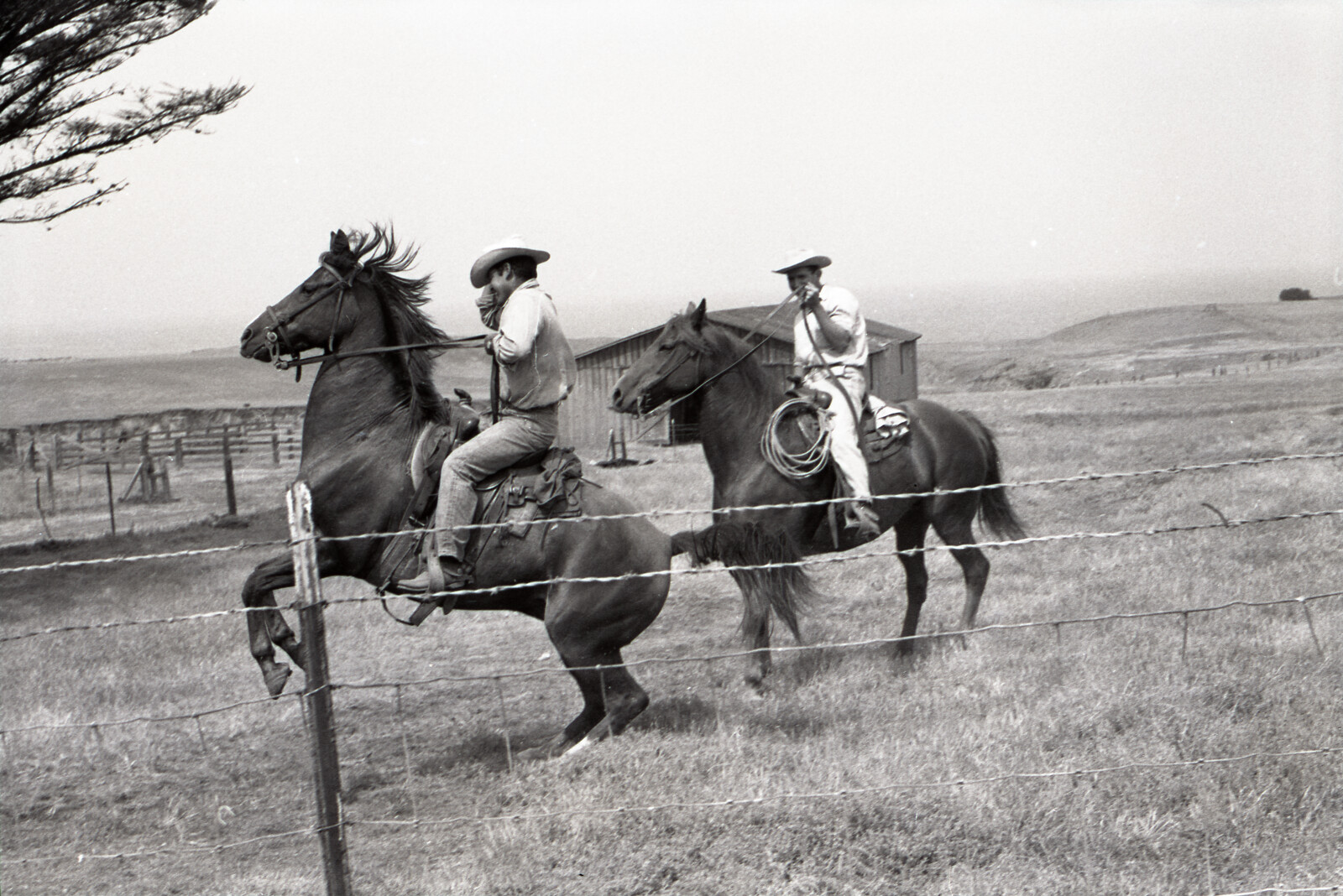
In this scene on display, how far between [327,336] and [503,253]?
3.82ft

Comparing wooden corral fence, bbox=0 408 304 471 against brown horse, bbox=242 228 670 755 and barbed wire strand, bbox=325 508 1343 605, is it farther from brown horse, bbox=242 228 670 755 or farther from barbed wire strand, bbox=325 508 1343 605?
barbed wire strand, bbox=325 508 1343 605

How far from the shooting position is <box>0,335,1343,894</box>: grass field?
175 inches

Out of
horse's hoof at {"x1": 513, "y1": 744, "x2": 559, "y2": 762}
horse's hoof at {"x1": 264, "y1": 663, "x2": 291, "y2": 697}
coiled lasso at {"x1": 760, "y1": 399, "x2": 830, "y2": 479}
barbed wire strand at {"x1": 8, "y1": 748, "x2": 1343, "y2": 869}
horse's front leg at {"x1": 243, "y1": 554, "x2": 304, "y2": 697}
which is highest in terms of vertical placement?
coiled lasso at {"x1": 760, "y1": 399, "x2": 830, "y2": 479}

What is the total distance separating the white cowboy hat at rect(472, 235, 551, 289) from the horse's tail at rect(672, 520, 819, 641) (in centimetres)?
159

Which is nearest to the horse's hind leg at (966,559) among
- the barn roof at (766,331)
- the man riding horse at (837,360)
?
the man riding horse at (837,360)

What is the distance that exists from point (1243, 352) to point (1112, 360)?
744 centimetres

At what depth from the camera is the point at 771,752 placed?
5379 mm

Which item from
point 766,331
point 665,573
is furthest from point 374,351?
point 766,331

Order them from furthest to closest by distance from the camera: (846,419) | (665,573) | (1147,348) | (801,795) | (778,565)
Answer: (1147,348) < (846,419) < (778,565) < (665,573) < (801,795)

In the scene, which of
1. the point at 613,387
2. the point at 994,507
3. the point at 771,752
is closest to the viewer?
the point at 771,752

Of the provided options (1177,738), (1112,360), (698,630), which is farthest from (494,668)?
(1112,360)

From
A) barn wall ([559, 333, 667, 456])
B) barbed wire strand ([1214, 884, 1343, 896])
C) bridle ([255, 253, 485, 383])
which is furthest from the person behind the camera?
barn wall ([559, 333, 667, 456])

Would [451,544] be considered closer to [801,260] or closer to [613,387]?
[801,260]

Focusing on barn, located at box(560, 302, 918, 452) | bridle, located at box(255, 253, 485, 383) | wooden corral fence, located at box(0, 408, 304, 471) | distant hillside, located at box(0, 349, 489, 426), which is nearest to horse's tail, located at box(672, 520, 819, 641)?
bridle, located at box(255, 253, 485, 383)
